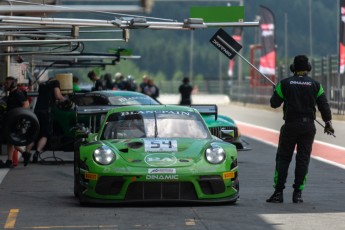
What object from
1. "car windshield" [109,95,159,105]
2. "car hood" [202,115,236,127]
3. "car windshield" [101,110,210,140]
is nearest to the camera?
"car windshield" [101,110,210,140]

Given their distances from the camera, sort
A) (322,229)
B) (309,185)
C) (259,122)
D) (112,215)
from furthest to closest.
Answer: (259,122)
(309,185)
(112,215)
(322,229)

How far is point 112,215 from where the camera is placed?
13094 millimetres

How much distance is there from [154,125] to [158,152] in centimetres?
87

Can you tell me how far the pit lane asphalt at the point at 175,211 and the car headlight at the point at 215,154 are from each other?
0.50 meters

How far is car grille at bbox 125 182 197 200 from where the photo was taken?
1383 cm

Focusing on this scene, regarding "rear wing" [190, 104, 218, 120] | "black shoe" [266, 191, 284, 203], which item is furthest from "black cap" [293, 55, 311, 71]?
"rear wing" [190, 104, 218, 120]

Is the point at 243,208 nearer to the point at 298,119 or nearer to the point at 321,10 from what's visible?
the point at 298,119

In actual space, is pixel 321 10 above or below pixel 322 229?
above

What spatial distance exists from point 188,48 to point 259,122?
93.1 m

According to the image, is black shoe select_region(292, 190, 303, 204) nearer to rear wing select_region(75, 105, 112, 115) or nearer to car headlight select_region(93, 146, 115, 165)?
car headlight select_region(93, 146, 115, 165)

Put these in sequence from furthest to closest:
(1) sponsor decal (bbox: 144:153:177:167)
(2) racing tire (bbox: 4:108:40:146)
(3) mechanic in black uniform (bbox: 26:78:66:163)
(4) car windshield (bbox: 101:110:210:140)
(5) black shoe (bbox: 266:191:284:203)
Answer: (3) mechanic in black uniform (bbox: 26:78:66:163)
(2) racing tire (bbox: 4:108:40:146)
(4) car windshield (bbox: 101:110:210:140)
(5) black shoe (bbox: 266:191:284:203)
(1) sponsor decal (bbox: 144:153:177:167)

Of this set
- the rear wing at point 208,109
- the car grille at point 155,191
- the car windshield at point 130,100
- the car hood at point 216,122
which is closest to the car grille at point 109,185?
the car grille at point 155,191

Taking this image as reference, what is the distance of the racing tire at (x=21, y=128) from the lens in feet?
59.1

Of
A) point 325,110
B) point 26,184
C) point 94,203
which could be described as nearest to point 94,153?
point 94,203
